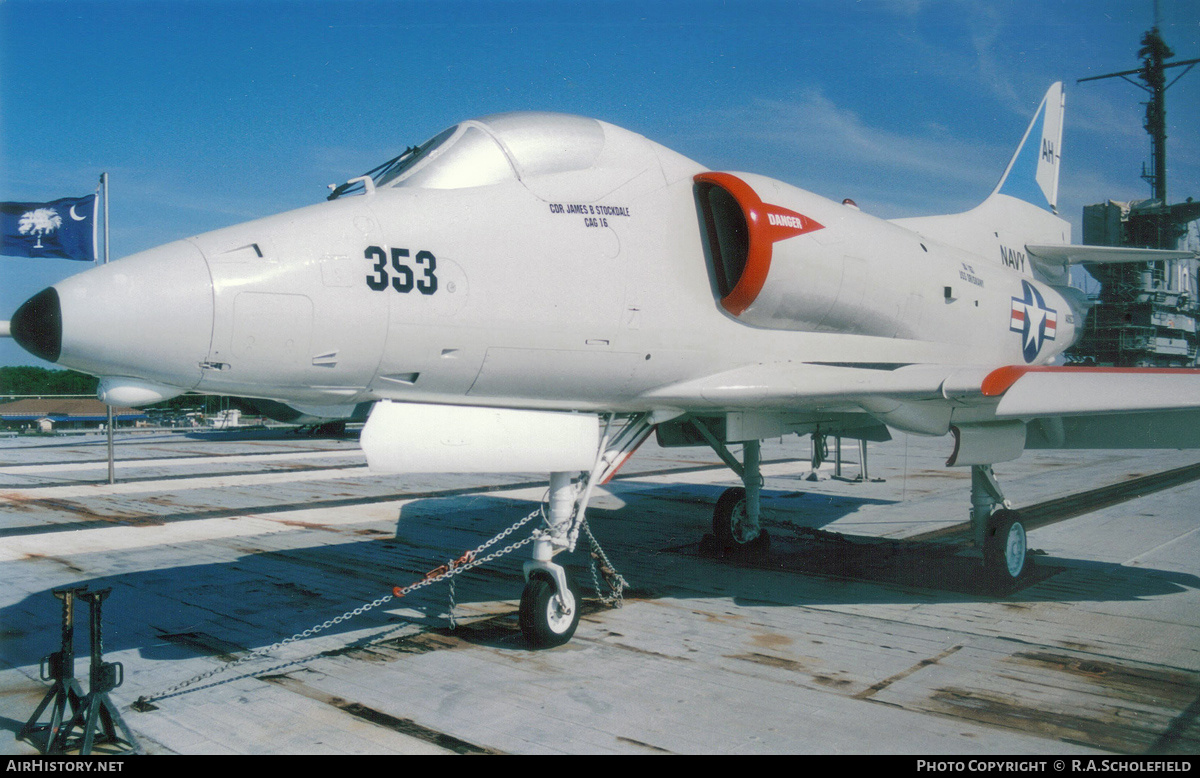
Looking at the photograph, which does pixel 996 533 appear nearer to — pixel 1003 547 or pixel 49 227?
pixel 1003 547

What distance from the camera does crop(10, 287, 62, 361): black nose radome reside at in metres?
3.90

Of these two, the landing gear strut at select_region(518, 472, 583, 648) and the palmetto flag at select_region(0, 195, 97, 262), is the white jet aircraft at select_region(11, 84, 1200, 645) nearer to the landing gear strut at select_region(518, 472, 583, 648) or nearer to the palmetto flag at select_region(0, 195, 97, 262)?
the landing gear strut at select_region(518, 472, 583, 648)

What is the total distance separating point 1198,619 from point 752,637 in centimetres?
390

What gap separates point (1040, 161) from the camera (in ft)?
42.2

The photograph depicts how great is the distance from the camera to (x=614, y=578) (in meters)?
7.37

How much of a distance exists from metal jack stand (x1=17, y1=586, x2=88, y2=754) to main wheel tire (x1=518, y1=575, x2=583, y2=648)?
9.09ft

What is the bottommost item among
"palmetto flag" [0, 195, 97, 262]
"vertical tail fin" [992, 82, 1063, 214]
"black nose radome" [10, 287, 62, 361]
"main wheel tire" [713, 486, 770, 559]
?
"main wheel tire" [713, 486, 770, 559]

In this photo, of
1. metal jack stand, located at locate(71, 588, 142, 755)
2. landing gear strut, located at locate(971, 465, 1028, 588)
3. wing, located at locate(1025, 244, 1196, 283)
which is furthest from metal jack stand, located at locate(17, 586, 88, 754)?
wing, located at locate(1025, 244, 1196, 283)

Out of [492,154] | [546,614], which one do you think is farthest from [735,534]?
[492,154]

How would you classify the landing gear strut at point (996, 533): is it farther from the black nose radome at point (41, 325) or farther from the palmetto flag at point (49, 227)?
the palmetto flag at point (49, 227)

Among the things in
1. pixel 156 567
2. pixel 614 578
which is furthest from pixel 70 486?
pixel 614 578

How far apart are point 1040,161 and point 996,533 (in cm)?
779

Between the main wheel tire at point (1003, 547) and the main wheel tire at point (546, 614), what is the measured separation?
14.8 ft

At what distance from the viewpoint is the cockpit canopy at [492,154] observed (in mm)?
5109
